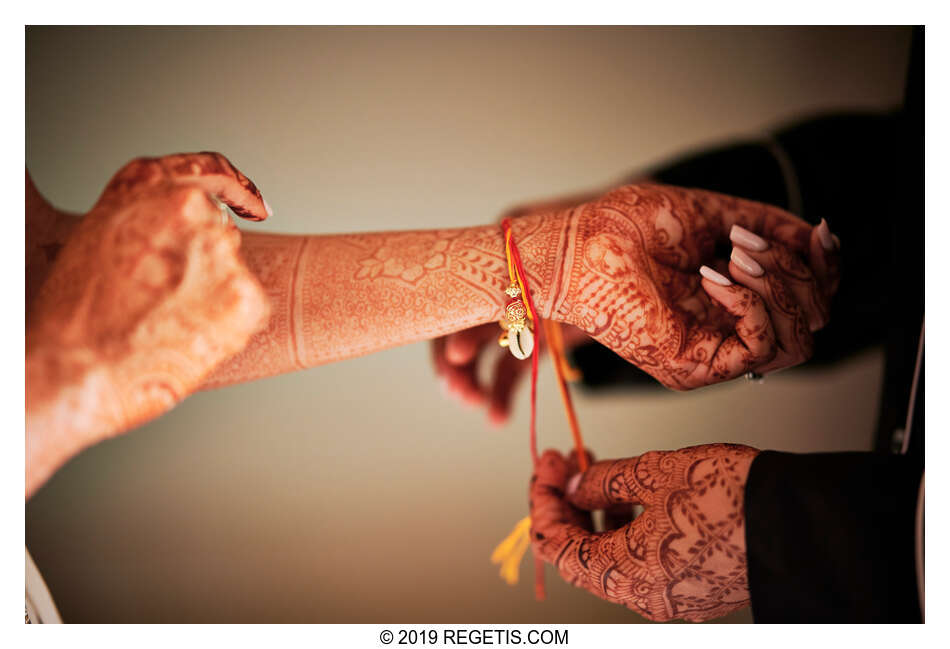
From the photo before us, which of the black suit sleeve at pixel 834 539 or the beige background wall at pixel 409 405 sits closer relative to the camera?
the black suit sleeve at pixel 834 539

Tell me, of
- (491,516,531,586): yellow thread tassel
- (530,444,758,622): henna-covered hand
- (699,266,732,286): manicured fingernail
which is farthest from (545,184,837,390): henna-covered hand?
(491,516,531,586): yellow thread tassel

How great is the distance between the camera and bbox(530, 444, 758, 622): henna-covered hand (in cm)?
72

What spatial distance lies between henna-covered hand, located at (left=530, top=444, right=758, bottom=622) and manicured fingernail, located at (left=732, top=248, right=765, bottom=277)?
0.23 m

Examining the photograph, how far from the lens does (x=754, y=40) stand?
40.1 inches

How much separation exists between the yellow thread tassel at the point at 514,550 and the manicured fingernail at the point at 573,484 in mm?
116

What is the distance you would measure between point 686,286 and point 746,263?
0.09 meters

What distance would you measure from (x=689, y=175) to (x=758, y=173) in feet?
0.42

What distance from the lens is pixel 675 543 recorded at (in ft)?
2.40

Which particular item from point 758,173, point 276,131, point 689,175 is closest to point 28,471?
point 276,131

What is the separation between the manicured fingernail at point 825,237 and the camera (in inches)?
33.8

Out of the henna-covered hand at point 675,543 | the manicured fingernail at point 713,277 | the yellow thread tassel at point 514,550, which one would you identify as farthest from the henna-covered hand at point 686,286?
the yellow thread tassel at point 514,550

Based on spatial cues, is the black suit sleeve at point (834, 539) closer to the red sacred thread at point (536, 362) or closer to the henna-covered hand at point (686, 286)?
the henna-covered hand at point (686, 286)

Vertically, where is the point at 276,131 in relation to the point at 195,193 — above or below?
above
